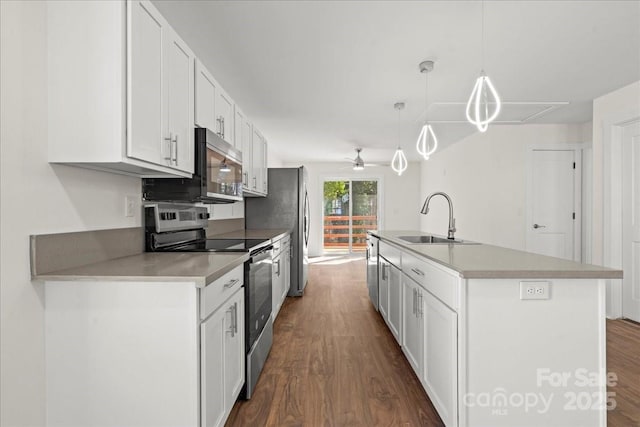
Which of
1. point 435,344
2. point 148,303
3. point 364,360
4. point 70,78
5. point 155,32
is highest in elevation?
point 155,32

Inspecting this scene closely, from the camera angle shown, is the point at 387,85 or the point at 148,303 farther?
the point at 387,85

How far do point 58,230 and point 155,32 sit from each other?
97cm

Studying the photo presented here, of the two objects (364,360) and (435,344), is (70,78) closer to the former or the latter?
(435,344)

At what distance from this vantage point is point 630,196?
3404 mm

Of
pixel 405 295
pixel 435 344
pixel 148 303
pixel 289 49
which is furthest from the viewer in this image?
pixel 289 49

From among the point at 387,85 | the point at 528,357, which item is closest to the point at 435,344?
the point at 528,357

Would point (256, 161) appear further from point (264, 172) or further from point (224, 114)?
point (224, 114)

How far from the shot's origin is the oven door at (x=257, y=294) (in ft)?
6.35

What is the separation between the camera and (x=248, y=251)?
1.98m

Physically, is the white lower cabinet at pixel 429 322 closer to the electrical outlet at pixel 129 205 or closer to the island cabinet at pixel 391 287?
the island cabinet at pixel 391 287

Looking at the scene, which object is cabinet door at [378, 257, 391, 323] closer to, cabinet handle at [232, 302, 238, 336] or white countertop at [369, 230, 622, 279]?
white countertop at [369, 230, 622, 279]

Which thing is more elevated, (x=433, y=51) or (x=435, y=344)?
(x=433, y=51)

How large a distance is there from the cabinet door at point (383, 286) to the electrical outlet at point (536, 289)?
148 centimetres

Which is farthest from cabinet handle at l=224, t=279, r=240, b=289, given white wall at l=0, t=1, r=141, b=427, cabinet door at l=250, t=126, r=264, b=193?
cabinet door at l=250, t=126, r=264, b=193
